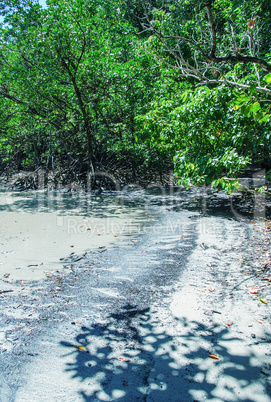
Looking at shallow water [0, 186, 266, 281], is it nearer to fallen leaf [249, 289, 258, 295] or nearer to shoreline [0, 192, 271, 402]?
shoreline [0, 192, 271, 402]

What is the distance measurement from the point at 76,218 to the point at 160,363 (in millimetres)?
5593

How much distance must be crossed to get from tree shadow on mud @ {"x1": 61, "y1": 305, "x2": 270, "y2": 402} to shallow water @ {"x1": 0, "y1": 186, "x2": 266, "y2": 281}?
5.89ft

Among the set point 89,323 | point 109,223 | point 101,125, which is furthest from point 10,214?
point 89,323

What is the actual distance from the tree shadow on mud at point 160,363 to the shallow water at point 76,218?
1.80 metres

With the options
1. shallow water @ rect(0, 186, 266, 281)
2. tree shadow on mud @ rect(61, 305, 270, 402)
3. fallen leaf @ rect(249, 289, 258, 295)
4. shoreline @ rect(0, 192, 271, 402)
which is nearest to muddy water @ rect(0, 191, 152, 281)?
shallow water @ rect(0, 186, 266, 281)

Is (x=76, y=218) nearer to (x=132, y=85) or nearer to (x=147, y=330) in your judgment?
(x=132, y=85)

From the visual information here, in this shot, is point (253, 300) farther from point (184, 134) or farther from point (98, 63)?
point (98, 63)

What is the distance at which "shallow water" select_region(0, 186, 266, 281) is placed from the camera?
5051 mm

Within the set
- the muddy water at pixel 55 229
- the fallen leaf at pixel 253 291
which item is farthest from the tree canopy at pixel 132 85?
the muddy water at pixel 55 229

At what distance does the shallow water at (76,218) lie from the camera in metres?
5.05

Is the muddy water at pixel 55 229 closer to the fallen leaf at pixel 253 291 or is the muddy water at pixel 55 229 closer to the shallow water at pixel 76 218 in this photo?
the shallow water at pixel 76 218

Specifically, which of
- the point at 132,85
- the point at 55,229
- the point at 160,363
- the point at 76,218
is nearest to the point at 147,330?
the point at 160,363

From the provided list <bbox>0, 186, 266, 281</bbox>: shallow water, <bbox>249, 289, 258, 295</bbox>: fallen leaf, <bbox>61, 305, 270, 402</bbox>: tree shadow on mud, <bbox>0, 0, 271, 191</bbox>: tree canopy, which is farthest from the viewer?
<bbox>0, 0, 271, 191</bbox>: tree canopy

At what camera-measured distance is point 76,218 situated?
7809 millimetres
